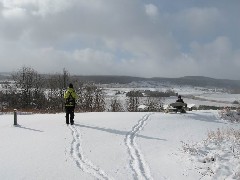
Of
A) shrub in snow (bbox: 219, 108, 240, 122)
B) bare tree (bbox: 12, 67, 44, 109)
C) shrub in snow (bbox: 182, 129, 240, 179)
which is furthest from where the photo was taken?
bare tree (bbox: 12, 67, 44, 109)

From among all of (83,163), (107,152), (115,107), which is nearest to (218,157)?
(107,152)

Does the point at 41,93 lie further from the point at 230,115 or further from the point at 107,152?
the point at 107,152

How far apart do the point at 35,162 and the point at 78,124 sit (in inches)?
312

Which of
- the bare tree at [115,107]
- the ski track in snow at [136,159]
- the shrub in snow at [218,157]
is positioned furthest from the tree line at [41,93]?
the shrub in snow at [218,157]

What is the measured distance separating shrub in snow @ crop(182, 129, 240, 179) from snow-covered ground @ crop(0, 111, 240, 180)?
0.02m

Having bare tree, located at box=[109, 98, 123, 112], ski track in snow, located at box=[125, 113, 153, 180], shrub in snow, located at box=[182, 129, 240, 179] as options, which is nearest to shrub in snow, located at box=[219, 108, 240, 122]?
ski track in snow, located at box=[125, 113, 153, 180]

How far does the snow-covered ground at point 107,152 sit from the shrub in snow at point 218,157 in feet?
0.08

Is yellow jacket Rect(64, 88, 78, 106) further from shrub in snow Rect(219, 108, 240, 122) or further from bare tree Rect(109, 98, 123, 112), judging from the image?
bare tree Rect(109, 98, 123, 112)

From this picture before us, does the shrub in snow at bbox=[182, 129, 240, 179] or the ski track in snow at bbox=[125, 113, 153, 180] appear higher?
the shrub in snow at bbox=[182, 129, 240, 179]

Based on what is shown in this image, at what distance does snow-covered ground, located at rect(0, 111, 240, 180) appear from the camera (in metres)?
9.26

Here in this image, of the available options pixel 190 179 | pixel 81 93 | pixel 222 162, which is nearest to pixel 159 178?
pixel 190 179

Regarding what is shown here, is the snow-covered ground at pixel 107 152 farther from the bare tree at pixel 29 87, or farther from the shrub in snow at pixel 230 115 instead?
the bare tree at pixel 29 87

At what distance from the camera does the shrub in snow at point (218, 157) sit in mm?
8891

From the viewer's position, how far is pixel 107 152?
11.8 m
